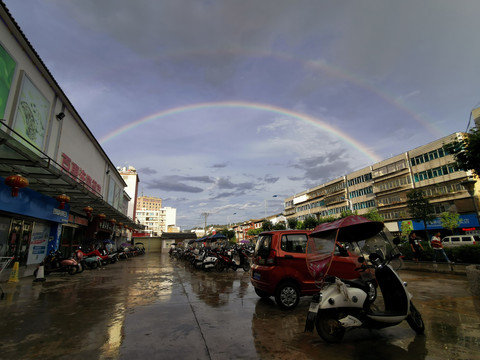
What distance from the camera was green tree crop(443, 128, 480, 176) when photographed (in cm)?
687

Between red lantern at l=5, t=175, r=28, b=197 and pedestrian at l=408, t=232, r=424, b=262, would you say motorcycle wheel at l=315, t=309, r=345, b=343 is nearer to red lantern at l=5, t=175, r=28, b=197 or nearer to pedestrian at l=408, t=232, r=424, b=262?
red lantern at l=5, t=175, r=28, b=197

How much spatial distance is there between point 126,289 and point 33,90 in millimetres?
10533

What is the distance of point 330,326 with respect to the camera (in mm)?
3982

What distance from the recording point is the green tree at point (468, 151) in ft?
22.5

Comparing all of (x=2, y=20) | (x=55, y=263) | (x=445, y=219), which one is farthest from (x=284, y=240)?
(x=445, y=219)

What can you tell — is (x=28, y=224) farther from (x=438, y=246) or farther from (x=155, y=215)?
(x=155, y=215)

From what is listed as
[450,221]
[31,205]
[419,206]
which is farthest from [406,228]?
[31,205]

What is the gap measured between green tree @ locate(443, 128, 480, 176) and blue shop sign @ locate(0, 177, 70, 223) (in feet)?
51.6

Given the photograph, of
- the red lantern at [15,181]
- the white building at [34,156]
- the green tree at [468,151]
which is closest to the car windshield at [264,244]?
the green tree at [468,151]

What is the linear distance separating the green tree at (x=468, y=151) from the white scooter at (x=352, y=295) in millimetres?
4710

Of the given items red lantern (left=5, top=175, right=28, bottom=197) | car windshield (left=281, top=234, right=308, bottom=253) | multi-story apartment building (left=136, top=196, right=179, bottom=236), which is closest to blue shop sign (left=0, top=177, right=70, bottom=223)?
red lantern (left=5, top=175, right=28, bottom=197)

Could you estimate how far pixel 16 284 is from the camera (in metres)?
9.75

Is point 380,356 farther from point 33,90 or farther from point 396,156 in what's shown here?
point 396,156

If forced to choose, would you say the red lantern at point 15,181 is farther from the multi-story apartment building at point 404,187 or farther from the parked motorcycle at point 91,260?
the multi-story apartment building at point 404,187
